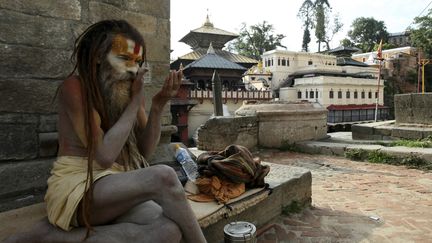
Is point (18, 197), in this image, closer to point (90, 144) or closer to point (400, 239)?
point (90, 144)

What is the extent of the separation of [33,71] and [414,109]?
10225 millimetres

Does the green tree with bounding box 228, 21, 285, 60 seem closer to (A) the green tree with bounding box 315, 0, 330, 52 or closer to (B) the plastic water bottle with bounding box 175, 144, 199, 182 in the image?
(A) the green tree with bounding box 315, 0, 330, 52

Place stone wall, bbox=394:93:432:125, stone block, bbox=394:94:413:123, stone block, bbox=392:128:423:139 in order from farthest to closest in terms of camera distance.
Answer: stone block, bbox=394:94:413:123, stone wall, bbox=394:93:432:125, stone block, bbox=392:128:423:139

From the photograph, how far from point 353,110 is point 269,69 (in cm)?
1085

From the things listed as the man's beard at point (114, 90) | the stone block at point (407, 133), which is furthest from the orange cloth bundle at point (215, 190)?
the stone block at point (407, 133)

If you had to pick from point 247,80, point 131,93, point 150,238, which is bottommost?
point 150,238

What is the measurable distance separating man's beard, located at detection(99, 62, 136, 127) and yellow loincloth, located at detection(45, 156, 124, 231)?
31cm

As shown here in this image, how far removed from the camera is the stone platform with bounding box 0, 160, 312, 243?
6.65ft

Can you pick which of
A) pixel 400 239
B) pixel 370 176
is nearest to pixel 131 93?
pixel 400 239

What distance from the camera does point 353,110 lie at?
3350 centimetres

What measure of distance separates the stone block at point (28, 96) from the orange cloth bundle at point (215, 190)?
135 cm

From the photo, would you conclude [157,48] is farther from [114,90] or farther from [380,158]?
[380,158]

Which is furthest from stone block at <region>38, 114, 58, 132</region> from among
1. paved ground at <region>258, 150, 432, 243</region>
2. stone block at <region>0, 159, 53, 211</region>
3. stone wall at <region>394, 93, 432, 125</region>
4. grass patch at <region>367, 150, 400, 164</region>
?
stone wall at <region>394, 93, 432, 125</region>

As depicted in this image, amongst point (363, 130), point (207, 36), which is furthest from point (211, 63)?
point (363, 130)
